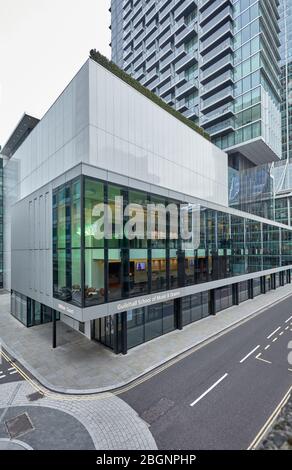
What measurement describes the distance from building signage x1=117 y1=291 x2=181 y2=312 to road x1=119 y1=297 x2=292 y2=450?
13.3ft

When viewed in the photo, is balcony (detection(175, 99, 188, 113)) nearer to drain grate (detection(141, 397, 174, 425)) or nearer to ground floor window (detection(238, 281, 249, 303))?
ground floor window (detection(238, 281, 249, 303))

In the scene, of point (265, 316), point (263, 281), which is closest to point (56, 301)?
point (265, 316)

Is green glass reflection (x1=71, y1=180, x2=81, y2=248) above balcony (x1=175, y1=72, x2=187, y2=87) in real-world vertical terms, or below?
below

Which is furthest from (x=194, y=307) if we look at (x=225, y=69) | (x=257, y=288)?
(x=225, y=69)

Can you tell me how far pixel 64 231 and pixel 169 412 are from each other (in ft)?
36.6

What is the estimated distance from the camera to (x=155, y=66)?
62.7 m

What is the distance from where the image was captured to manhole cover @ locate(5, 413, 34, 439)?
864cm

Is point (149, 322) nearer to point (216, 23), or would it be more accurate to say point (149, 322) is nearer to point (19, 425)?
point (19, 425)

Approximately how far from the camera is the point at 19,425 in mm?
9047

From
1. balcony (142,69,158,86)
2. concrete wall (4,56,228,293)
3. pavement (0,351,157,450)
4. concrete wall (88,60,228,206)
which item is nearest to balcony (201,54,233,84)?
balcony (142,69,158,86)

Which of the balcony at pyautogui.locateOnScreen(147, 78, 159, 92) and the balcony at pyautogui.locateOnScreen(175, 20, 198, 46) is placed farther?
the balcony at pyautogui.locateOnScreen(147, 78, 159, 92)

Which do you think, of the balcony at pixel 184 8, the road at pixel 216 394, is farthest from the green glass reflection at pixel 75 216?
the balcony at pixel 184 8

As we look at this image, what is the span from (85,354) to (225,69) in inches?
2285
